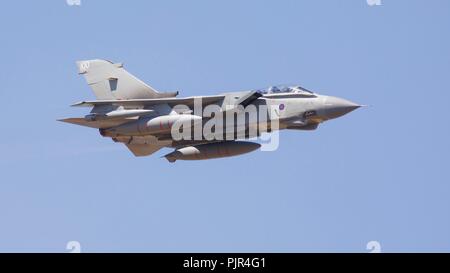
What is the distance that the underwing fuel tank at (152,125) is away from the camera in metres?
32.5

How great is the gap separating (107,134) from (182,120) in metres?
3.21

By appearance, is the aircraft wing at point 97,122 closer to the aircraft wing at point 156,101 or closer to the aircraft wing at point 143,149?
the aircraft wing at point 156,101

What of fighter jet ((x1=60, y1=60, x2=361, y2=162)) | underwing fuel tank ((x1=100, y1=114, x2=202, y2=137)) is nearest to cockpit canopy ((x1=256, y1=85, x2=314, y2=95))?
fighter jet ((x1=60, y1=60, x2=361, y2=162))

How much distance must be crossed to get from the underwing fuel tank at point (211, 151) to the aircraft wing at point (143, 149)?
1.74 m

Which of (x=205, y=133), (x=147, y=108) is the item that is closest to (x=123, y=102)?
(x=147, y=108)

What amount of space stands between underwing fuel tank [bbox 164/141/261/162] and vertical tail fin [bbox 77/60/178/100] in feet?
8.18

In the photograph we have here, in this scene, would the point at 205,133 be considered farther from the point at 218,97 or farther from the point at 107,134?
the point at 107,134

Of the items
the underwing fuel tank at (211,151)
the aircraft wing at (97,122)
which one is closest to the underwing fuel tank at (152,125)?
the aircraft wing at (97,122)

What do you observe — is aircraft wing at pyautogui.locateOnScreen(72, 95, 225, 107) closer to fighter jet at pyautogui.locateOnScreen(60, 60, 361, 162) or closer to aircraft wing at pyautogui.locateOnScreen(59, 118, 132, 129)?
fighter jet at pyautogui.locateOnScreen(60, 60, 361, 162)

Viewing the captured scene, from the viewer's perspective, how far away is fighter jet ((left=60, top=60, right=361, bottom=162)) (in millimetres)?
32625

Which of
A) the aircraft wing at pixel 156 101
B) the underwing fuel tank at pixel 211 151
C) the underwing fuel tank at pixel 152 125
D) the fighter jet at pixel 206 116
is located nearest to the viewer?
the underwing fuel tank at pixel 152 125

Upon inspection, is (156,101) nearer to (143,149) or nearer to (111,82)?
(111,82)

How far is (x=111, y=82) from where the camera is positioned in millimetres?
35344

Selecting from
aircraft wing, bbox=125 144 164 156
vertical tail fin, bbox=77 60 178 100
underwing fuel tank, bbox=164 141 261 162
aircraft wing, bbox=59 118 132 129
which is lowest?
underwing fuel tank, bbox=164 141 261 162
